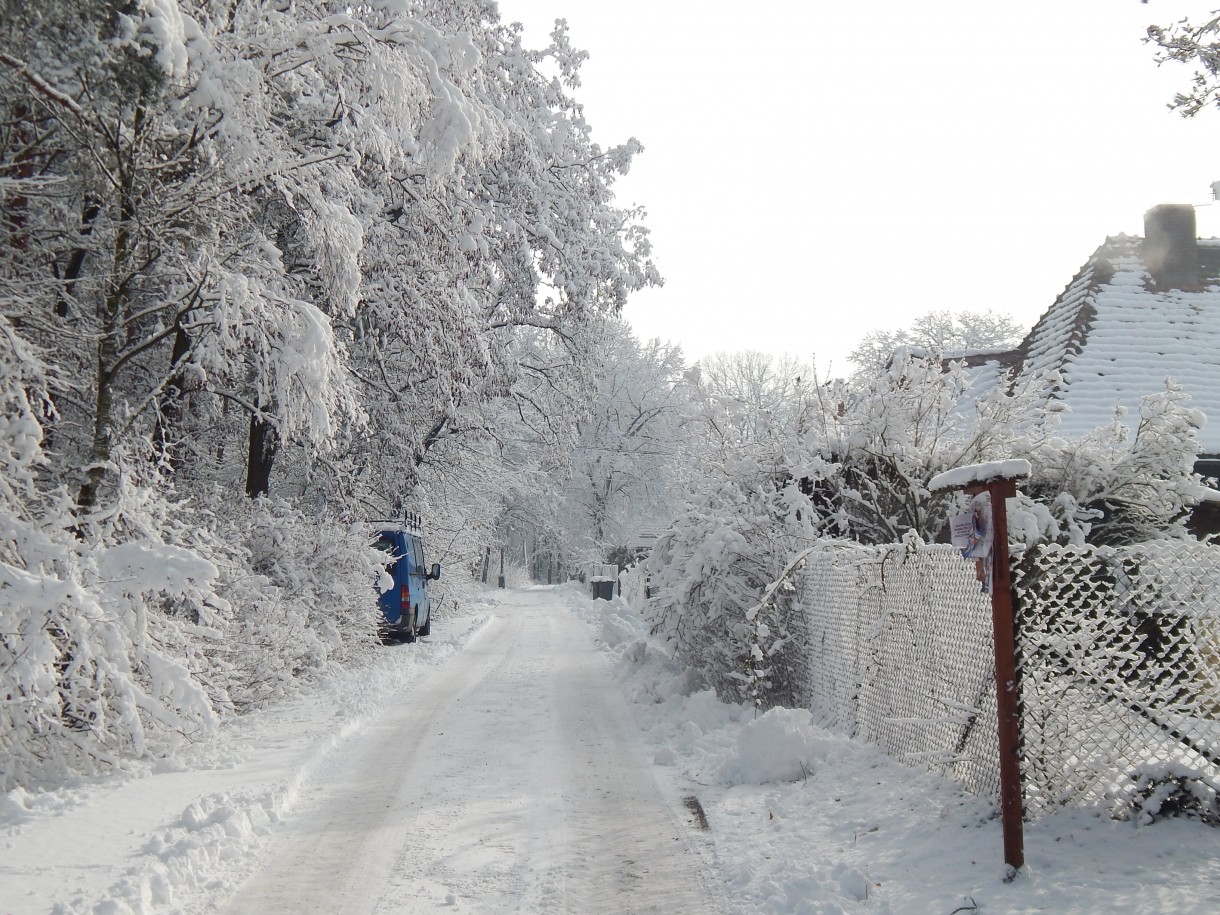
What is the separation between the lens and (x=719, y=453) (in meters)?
12.0

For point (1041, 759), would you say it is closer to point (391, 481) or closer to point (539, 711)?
point (539, 711)

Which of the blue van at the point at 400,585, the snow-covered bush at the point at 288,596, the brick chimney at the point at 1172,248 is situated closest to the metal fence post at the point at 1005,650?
the snow-covered bush at the point at 288,596

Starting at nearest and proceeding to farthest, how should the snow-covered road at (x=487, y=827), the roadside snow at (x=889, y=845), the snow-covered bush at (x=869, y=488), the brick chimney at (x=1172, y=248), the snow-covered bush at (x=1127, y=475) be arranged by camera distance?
the roadside snow at (x=889, y=845) < the snow-covered road at (x=487, y=827) < the snow-covered bush at (x=1127, y=475) < the snow-covered bush at (x=869, y=488) < the brick chimney at (x=1172, y=248)

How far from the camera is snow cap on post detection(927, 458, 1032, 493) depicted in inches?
195

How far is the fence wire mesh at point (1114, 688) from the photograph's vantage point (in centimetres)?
517

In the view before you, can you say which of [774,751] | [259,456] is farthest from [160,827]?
[259,456]

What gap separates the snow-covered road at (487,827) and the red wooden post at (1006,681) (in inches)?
62.7

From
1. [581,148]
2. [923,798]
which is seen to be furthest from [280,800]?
[581,148]

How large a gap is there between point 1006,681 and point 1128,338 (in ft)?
48.5

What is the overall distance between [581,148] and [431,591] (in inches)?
632

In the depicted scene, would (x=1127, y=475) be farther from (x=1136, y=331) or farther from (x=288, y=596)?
(x=288, y=596)

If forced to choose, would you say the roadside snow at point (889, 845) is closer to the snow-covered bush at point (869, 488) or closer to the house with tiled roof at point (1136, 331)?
the snow-covered bush at point (869, 488)

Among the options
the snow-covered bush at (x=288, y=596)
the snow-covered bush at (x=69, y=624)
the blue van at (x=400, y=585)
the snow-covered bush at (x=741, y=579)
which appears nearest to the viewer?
the snow-covered bush at (x=69, y=624)

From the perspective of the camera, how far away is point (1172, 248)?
19.3 metres
